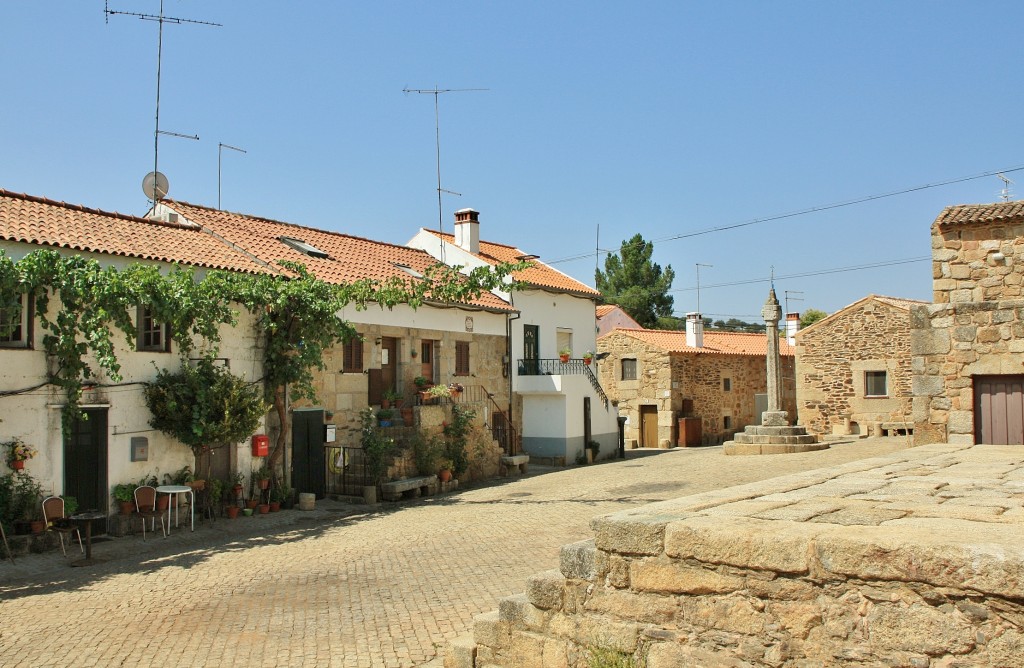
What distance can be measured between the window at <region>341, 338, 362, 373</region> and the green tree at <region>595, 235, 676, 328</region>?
121 feet

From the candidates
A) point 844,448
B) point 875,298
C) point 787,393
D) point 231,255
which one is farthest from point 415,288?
point 787,393

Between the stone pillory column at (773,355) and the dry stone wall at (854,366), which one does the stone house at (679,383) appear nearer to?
the dry stone wall at (854,366)

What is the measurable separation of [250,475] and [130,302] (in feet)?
13.5

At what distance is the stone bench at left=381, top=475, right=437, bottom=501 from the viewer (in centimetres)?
1564

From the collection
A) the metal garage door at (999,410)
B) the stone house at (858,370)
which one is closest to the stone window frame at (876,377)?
the stone house at (858,370)

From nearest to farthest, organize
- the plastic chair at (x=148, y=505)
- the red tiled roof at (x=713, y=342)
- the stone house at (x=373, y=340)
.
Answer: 1. the plastic chair at (x=148, y=505)
2. the stone house at (x=373, y=340)
3. the red tiled roof at (x=713, y=342)

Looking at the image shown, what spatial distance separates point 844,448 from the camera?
2252 cm

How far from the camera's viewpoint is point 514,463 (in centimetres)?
2016

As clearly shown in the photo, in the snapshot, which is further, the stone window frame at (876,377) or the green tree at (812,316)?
the green tree at (812,316)

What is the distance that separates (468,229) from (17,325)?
583 inches

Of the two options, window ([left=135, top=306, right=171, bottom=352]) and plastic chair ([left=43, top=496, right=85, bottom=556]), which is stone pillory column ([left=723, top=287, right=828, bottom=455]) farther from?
plastic chair ([left=43, top=496, right=85, bottom=556])

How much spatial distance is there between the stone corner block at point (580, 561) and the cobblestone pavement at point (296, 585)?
6.35 ft

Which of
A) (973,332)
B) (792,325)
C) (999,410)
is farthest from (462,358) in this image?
(792,325)

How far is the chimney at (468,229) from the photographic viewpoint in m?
24.6
